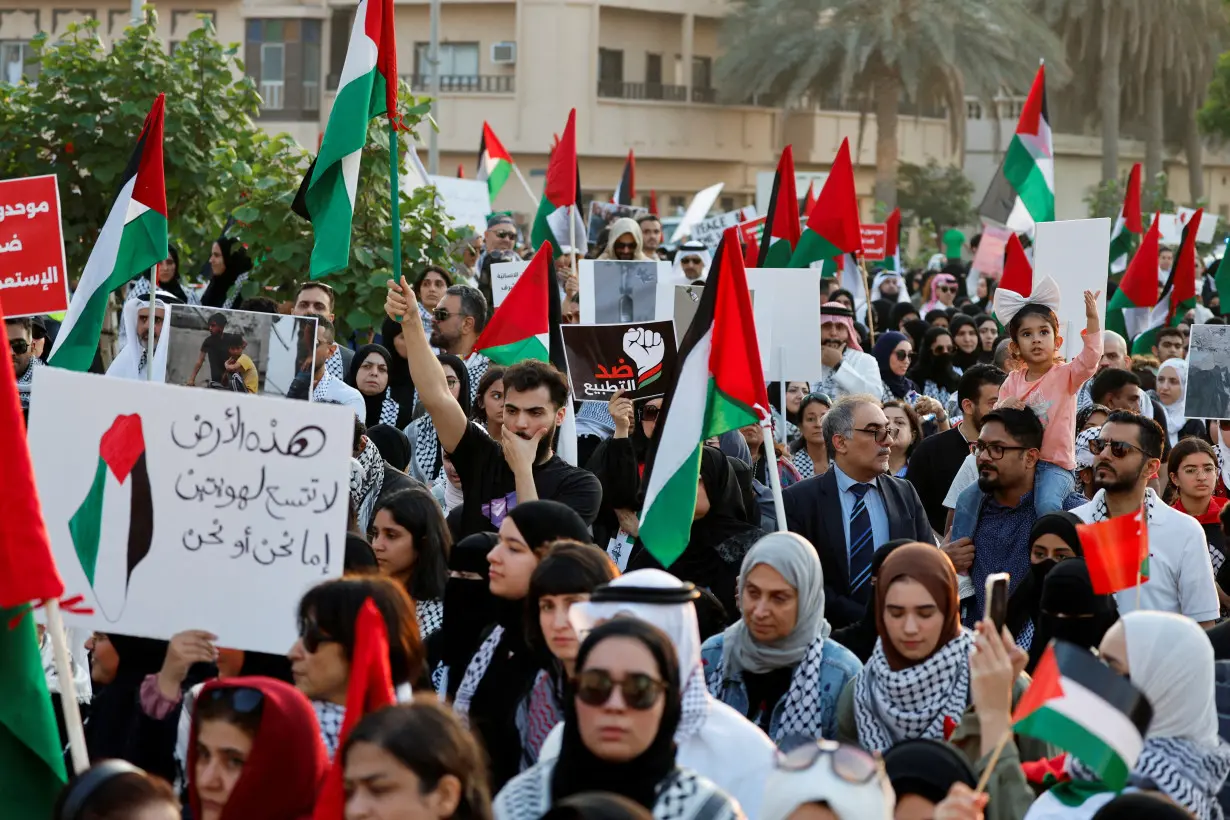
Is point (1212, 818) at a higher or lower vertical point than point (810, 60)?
lower

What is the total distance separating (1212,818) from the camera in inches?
181

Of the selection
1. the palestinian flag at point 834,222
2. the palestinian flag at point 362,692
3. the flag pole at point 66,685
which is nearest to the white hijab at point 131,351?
the flag pole at point 66,685

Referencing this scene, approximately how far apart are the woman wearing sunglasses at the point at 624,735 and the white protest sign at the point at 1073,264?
6.75m

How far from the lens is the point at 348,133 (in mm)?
8070

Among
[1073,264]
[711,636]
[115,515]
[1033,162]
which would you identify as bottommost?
[711,636]

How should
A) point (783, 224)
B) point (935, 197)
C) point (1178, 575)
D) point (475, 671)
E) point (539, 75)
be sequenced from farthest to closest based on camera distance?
point (935, 197) → point (539, 75) → point (783, 224) → point (1178, 575) → point (475, 671)

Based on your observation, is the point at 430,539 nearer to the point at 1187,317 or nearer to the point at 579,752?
the point at 579,752

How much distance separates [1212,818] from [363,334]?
29.8ft

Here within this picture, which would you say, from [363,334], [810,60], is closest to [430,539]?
[363,334]

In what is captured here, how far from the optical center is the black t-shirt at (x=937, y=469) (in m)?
8.21

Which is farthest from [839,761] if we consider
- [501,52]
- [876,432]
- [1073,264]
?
[501,52]

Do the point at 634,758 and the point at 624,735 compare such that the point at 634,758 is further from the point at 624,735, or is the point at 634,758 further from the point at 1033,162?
the point at 1033,162

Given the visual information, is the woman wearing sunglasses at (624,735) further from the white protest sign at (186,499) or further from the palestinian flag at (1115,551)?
the palestinian flag at (1115,551)

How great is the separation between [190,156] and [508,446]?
7.43 metres
